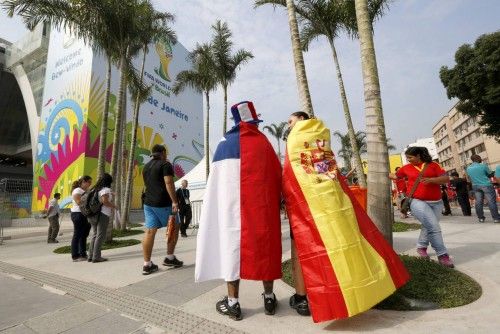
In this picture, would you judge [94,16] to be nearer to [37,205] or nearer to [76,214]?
[76,214]

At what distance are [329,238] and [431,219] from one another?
2491 mm

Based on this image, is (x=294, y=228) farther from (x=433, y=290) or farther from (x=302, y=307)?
(x=433, y=290)

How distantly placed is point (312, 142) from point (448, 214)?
11.5 meters

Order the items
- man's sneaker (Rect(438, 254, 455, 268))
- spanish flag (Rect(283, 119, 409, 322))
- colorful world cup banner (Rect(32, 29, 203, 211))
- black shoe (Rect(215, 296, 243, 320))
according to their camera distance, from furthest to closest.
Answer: colorful world cup banner (Rect(32, 29, 203, 211)) → man's sneaker (Rect(438, 254, 455, 268)) → black shoe (Rect(215, 296, 243, 320)) → spanish flag (Rect(283, 119, 409, 322))

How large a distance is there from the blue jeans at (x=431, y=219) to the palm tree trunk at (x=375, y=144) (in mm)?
1074

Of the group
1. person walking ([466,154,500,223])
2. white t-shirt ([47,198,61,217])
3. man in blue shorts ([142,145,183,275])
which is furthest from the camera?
white t-shirt ([47,198,61,217])

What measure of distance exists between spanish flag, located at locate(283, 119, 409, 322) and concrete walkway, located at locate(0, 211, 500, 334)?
10.1 inches

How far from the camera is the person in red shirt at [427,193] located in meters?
4.29

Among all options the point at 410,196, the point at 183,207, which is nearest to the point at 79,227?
the point at 183,207

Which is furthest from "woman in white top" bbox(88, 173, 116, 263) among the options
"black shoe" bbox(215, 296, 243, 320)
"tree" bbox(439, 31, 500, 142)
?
"tree" bbox(439, 31, 500, 142)

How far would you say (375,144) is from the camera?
12.3ft

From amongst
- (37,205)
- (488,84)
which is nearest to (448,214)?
(488,84)

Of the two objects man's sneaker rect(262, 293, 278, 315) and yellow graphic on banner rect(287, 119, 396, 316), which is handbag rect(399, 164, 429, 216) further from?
man's sneaker rect(262, 293, 278, 315)

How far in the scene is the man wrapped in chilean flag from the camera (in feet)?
9.32
